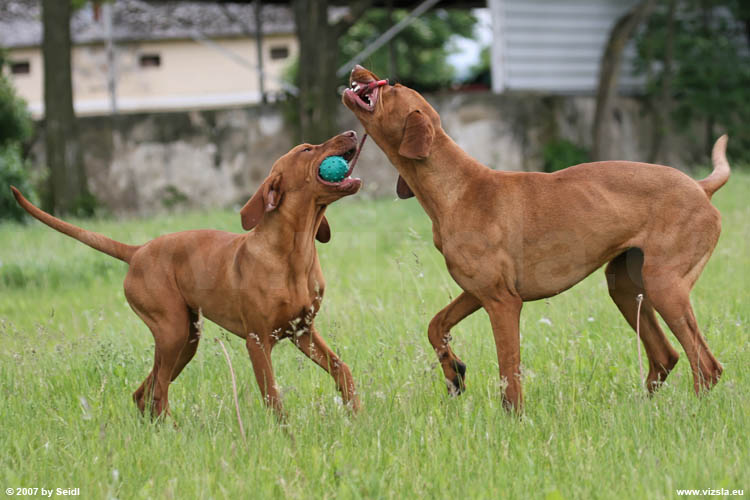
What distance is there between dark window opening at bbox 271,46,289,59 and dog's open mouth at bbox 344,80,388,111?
36.7 metres

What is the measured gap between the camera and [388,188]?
16.1 m

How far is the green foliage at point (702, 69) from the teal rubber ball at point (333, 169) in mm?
16017

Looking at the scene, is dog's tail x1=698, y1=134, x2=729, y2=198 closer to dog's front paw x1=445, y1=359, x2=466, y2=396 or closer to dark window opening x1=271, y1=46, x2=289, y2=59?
dog's front paw x1=445, y1=359, x2=466, y2=396

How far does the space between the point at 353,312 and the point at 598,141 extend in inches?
466

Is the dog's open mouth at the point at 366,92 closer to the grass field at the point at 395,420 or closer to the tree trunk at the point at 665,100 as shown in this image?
the grass field at the point at 395,420

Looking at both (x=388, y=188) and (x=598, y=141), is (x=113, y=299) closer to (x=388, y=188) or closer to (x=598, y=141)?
(x=388, y=188)

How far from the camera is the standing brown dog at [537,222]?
12.5 ft

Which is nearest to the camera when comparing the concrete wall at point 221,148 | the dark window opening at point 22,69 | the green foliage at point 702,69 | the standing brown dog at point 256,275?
the standing brown dog at point 256,275

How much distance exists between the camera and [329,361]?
4129 millimetres

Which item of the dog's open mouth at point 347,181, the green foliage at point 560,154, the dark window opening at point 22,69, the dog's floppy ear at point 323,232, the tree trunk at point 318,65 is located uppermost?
the dark window opening at point 22,69

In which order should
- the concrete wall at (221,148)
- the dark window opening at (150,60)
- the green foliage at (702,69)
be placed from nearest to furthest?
the concrete wall at (221,148), the green foliage at (702,69), the dark window opening at (150,60)

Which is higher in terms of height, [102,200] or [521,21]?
[521,21]

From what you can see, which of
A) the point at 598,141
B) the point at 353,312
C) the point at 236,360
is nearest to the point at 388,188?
the point at 598,141

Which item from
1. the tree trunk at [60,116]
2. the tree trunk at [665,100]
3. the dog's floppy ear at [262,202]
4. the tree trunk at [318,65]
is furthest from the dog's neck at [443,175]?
the tree trunk at [665,100]
